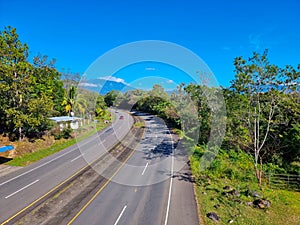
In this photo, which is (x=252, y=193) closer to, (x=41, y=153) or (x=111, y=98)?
(x=41, y=153)

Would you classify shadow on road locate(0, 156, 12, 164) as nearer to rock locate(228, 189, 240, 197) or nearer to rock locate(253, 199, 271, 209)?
rock locate(228, 189, 240, 197)

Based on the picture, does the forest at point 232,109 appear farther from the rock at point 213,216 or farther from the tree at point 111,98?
the tree at point 111,98

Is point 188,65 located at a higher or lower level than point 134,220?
higher

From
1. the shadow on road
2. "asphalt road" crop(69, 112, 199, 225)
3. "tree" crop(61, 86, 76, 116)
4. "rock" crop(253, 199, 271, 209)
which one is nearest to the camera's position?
"asphalt road" crop(69, 112, 199, 225)

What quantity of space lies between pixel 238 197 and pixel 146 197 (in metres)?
6.41

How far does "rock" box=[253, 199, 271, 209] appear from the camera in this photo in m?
12.4

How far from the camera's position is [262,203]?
1261cm

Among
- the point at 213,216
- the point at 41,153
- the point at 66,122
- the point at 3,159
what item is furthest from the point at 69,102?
the point at 213,216

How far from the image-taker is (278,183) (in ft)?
53.1

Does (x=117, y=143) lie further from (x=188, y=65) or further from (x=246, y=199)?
(x=246, y=199)

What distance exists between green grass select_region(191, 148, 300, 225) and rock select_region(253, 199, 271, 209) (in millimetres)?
257

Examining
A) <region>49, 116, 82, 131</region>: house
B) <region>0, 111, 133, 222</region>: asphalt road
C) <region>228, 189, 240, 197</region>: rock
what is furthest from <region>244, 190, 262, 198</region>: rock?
<region>49, 116, 82, 131</region>: house

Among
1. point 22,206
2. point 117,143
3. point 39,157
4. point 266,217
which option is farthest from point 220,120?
point 39,157

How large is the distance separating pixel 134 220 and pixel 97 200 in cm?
333
